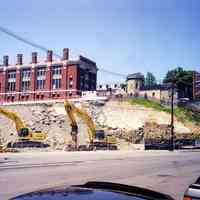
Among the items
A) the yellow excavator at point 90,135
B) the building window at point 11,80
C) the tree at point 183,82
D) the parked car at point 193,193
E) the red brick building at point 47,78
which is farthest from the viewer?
the tree at point 183,82

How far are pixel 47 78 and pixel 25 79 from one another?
641cm

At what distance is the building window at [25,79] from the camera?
8019 cm

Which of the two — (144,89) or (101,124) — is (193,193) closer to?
(101,124)

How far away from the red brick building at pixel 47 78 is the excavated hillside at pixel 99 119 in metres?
9.94

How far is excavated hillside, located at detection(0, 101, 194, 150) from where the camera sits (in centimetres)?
5641

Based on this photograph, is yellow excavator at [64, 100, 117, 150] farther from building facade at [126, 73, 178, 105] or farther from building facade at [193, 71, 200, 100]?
building facade at [126, 73, 178, 105]

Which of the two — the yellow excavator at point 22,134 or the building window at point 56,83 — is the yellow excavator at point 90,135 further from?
the building window at point 56,83

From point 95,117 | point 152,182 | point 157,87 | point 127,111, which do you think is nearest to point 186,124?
point 127,111

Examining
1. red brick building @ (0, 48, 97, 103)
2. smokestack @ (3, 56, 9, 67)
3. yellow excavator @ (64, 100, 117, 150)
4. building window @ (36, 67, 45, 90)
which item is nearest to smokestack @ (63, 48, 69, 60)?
red brick building @ (0, 48, 97, 103)

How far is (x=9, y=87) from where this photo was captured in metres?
82.4

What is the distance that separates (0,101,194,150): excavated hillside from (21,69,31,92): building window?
1487 centimetres

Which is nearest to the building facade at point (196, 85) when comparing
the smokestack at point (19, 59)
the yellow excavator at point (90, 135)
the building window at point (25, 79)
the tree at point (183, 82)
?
the tree at point (183, 82)

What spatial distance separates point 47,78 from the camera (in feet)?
255

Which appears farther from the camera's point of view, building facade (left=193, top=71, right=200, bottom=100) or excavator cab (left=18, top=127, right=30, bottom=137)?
building facade (left=193, top=71, right=200, bottom=100)
